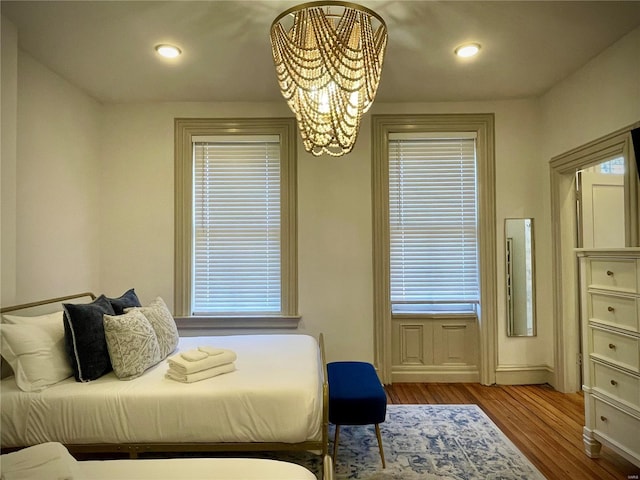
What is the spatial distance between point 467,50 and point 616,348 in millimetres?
2276

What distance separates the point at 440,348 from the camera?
378 centimetres

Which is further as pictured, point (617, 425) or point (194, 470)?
point (617, 425)

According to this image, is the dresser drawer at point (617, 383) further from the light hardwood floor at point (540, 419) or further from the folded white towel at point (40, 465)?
the folded white towel at point (40, 465)

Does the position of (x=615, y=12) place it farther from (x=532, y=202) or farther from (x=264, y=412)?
(x=264, y=412)

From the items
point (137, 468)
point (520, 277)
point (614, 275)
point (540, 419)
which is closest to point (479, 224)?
point (520, 277)

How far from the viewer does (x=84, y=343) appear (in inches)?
82.4

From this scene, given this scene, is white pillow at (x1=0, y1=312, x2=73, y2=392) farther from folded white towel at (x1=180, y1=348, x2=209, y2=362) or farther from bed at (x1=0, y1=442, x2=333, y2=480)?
bed at (x1=0, y1=442, x2=333, y2=480)

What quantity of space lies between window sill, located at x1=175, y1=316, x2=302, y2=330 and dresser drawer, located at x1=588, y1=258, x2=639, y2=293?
2434 millimetres

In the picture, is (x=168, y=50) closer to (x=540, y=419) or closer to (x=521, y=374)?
(x=540, y=419)

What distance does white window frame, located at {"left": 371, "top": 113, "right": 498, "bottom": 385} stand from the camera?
12.0ft

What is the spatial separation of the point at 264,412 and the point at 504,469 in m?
1.60

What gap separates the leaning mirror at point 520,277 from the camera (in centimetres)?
368

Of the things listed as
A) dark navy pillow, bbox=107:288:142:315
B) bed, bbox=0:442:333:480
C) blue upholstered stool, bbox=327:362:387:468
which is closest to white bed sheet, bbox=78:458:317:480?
bed, bbox=0:442:333:480

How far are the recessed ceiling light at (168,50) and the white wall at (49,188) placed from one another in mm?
889
